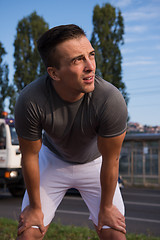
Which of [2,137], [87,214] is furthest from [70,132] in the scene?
[2,137]

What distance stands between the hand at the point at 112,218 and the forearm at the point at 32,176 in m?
0.52

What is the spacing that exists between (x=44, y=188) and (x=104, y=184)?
20.8 inches

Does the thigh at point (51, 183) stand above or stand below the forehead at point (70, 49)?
below

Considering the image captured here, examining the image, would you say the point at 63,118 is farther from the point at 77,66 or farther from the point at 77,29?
the point at 77,29

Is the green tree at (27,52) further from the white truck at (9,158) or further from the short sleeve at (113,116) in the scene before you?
the short sleeve at (113,116)

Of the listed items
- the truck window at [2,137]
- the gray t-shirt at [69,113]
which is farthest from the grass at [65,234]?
the truck window at [2,137]

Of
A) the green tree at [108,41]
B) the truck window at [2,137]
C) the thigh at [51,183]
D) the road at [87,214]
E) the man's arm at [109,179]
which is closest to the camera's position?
the man's arm at [109,179]

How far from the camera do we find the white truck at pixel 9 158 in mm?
Result: 9344

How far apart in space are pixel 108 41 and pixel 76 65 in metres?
20.0

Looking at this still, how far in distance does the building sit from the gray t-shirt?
1457 centimetres

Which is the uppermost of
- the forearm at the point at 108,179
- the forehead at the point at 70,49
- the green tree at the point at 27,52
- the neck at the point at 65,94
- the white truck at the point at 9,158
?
the green tree at the point at 27,52

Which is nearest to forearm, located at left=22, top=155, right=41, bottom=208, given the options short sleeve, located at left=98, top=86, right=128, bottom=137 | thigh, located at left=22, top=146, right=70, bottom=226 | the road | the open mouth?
thigh, located at left=22, top=146, right=70, bottom=226

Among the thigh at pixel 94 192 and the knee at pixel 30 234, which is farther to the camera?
the thigh at pixel 94 192

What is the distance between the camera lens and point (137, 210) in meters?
8.55
